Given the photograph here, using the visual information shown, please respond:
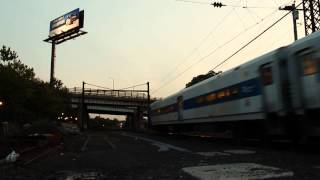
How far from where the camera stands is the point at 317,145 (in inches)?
819

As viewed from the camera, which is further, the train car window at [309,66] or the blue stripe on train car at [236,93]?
the blue stripe on train car at [236,93]

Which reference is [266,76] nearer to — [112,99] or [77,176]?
[77,176]

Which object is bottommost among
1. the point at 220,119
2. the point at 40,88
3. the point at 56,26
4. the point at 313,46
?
the point at 220,119

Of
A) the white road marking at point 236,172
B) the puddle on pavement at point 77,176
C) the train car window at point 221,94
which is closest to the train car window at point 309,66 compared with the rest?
the white road marking at point 236,172

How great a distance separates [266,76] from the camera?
22.4 meters

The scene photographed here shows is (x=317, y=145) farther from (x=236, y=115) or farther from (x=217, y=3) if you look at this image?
(x=217, y=3)

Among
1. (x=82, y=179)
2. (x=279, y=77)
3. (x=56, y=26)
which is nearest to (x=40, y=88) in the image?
(x=56, y=26)

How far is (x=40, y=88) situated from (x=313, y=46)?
2192 inches

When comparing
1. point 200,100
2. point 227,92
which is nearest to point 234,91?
point 227,92

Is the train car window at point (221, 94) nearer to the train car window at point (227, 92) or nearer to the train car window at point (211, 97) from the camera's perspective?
the train car window at point (227, 92)

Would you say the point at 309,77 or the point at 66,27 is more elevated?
the point at 66,27

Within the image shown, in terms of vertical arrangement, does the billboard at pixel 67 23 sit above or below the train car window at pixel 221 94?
above

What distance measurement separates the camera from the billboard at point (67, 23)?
318 ft

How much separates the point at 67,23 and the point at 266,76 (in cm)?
8065
